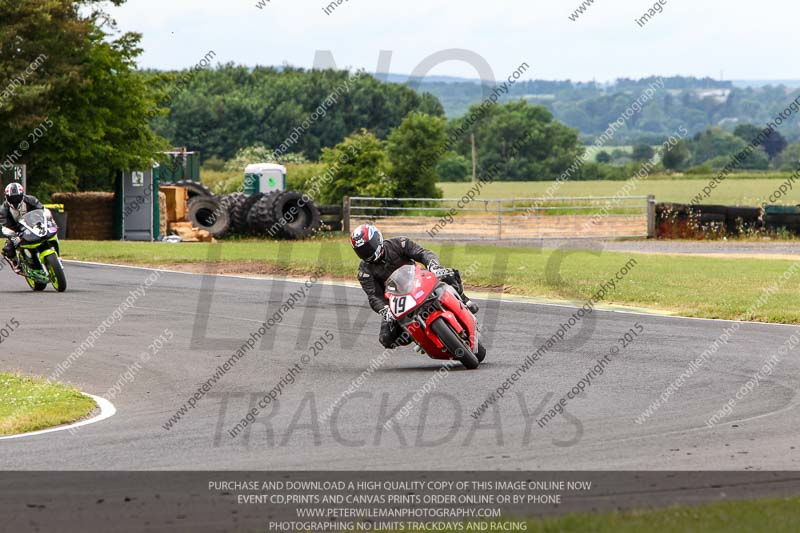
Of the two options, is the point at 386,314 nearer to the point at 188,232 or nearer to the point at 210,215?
the point at 188,232

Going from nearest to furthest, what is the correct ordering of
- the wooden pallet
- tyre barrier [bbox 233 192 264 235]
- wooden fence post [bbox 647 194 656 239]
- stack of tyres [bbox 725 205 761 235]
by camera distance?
1. stack of tyres [bbox 725 205 761 235]
2. wooden fence post [bbox 647 194 656 239]
3. tyre barrier [bbox 233 192 264 235]
4. the wooden pallet

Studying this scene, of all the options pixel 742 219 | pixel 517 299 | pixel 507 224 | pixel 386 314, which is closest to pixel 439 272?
pixel 386 314

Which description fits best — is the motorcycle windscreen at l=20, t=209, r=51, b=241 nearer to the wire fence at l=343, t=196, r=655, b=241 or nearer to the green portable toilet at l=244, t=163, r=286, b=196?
the wire fence at l=343, t=196, r=655, b=241

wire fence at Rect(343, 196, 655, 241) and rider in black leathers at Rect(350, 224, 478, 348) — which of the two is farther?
wire fence at Rect(343, 196, 655, 241)

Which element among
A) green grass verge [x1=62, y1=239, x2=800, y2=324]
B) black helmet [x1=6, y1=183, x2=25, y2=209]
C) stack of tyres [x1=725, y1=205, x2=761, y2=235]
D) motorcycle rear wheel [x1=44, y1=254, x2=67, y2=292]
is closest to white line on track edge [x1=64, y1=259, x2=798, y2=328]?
green grass verge [x1=62, y1=239, x2=800, y2=324]

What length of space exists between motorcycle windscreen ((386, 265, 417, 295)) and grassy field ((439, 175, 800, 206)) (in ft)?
174

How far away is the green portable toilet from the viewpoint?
49.6m

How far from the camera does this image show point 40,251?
20875 millimetres

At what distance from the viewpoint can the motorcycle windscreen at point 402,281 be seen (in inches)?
491

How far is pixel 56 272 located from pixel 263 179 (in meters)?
28.9

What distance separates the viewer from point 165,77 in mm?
50875

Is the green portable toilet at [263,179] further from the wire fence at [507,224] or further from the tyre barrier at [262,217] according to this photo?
the tyre barrier at [262,217]
